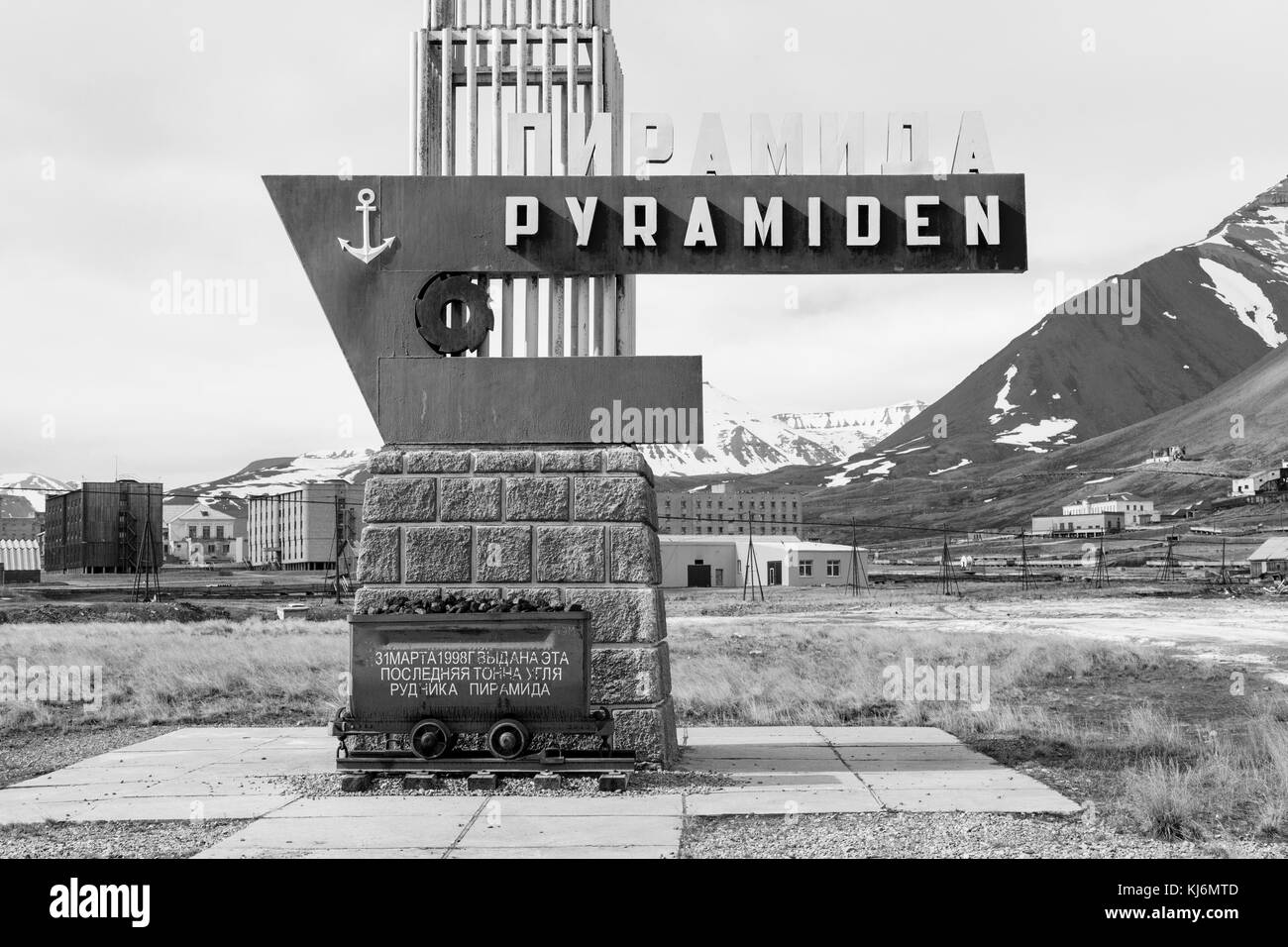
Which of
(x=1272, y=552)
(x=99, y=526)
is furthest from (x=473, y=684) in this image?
(x=99, y=526)

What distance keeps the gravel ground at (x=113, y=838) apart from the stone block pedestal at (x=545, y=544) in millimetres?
2463

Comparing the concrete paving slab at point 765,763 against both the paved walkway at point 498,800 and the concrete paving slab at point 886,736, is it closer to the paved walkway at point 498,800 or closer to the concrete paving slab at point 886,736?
the paved walkway at point 498,800

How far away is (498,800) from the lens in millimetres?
9047

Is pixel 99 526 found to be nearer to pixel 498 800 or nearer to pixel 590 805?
pixel 498 800

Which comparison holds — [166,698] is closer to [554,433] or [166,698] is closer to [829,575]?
[554,433]

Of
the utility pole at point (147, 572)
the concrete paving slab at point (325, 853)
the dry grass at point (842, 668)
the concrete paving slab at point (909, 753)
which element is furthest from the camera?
the utility pole at point (147, 572)

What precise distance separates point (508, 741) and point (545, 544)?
181 centimetres

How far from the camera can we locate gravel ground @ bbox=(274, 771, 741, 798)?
A: 9.36 metres

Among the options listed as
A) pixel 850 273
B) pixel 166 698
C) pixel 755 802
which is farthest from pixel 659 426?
pixel 166 698

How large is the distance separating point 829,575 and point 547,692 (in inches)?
3701

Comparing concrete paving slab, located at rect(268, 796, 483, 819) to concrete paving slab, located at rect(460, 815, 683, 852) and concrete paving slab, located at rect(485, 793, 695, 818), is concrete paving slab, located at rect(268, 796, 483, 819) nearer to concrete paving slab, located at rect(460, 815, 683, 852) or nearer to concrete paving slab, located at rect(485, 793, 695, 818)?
concrete paving slab, located at rect(485, 793, 695, 818)

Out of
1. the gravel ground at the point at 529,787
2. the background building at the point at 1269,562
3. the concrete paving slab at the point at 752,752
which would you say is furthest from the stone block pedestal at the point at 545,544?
the background building at the point at 1269,562

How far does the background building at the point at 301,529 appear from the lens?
140250 millimetres
